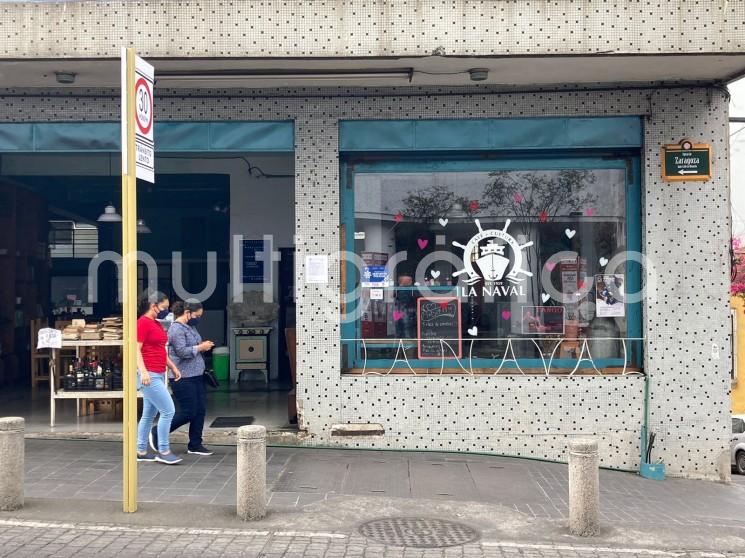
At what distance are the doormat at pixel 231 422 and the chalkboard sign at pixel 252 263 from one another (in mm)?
4863

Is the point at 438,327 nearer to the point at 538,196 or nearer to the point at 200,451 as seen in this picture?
the point at 538,196

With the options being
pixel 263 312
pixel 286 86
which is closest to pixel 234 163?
pixel 263 312

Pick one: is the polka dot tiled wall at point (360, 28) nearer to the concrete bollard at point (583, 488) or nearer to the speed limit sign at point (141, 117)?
the speed limit sign at point (141, 117)

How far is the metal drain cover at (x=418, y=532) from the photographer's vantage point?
641 centimetres

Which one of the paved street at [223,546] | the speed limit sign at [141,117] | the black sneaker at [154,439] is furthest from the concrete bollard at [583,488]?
the black sneaker at [154,439]

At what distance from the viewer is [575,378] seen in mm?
9703

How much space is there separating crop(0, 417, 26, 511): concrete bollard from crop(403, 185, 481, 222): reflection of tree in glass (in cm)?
513

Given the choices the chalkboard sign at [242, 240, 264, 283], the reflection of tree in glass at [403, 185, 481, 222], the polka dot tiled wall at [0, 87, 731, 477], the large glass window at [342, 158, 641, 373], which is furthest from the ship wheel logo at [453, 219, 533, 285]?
the chalkboard sign at [242, 240, 264, 283]

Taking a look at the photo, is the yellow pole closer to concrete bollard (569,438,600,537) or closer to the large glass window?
concrete bollard (569,438,600,537)

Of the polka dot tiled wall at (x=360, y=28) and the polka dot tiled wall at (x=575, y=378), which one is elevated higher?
the polka dot tiled wall at (x=360, y=28)

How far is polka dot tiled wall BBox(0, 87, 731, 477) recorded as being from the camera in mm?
9648

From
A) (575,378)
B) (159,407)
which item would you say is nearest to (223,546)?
(159,407)

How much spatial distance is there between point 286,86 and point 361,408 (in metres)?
3.89

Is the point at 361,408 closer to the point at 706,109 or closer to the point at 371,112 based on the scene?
the point at 371,112
